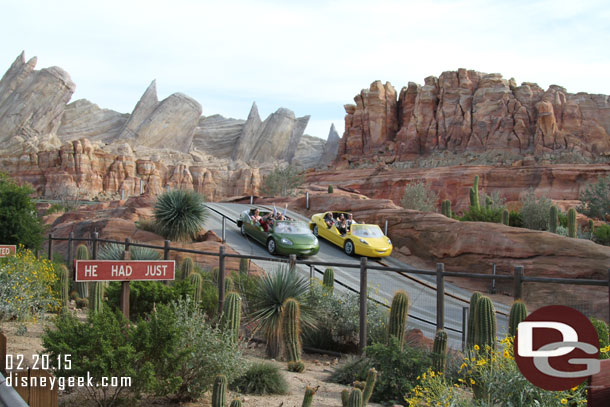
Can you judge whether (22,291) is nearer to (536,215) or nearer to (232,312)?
(232,312)

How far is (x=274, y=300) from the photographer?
11664mm

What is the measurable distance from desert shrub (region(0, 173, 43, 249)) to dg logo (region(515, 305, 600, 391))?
23532 millimetres

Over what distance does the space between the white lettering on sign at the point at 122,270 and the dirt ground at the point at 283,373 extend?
1.60 meters

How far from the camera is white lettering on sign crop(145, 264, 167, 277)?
26.7 feet

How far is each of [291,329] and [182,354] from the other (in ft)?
12.0

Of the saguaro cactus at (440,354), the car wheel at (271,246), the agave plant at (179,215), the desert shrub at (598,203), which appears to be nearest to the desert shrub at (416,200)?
the desert shrub at (598,203)

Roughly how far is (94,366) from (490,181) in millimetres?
64398

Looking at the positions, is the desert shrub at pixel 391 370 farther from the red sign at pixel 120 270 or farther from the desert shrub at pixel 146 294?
the desert shrub at pixel 146 294

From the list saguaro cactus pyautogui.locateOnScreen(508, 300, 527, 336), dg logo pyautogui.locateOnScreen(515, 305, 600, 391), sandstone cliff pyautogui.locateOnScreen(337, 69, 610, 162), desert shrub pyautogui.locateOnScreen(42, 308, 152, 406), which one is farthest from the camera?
sandstone cliff pyautogui.locateOnScreen(337, 69, 610, 162)

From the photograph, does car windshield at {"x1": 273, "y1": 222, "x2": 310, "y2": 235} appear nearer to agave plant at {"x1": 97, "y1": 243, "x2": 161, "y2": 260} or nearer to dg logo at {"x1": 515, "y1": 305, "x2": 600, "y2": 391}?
agave plant at {"x1": 97, "y1": 243, "x2": 161, "y2": 260}

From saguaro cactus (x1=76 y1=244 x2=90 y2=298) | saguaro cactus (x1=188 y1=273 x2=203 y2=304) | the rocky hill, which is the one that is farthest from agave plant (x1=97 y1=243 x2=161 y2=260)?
the rocky hill

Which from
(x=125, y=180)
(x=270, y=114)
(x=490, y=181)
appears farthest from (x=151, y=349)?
(x=270, y=114)

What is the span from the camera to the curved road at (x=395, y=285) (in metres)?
14.2

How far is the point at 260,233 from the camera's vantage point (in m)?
23.8
